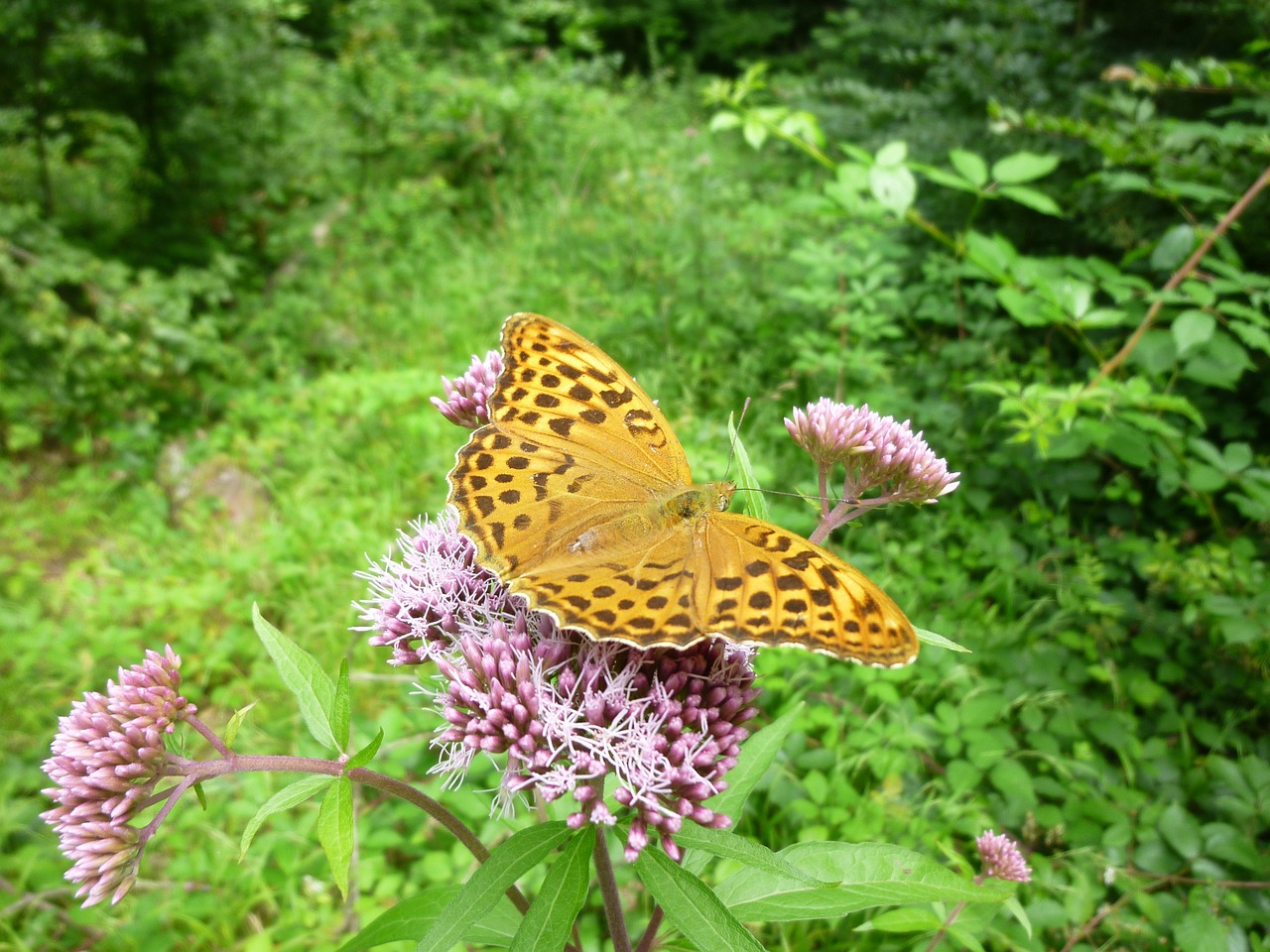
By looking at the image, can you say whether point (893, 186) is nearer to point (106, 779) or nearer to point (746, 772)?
point (746, 772)

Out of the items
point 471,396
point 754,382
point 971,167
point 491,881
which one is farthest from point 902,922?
point 754,382

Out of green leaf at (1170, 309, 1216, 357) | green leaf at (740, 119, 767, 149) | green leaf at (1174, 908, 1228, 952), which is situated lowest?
green leaf at (1174, 908, 1228, 952)

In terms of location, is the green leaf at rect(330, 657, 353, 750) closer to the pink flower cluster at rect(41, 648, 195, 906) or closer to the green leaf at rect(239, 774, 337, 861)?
the green leaf at rect(239, 774, 337, 861)

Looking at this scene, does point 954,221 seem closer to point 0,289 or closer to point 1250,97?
point 1250,97

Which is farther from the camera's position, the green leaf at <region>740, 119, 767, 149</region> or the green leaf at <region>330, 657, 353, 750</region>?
the green leaf at <region>740, 119, 767, 149</region>

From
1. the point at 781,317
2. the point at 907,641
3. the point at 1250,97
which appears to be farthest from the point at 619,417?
the point at 1250,97

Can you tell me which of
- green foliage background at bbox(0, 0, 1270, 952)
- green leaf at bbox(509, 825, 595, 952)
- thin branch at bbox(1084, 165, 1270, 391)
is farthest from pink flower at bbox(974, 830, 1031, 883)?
thin branch at bbox(1084, 165, 1270, 391)
